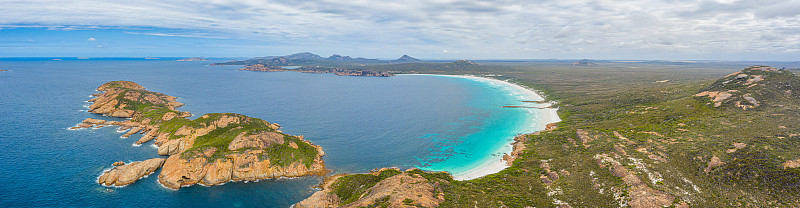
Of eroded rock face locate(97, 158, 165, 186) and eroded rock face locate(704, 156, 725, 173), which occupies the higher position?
eroded rock face locate(704, 156, 725, 173)

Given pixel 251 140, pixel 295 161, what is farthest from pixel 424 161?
pixel 251 140

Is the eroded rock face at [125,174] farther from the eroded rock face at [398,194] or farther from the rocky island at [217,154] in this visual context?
the eroded rock face at [398,194]

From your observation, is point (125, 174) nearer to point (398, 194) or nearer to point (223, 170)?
point (223, 170)

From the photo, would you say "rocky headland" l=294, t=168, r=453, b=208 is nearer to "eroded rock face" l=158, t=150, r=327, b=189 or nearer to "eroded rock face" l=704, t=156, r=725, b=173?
"eroded rock face" l=158, t=150, r=327, b=189

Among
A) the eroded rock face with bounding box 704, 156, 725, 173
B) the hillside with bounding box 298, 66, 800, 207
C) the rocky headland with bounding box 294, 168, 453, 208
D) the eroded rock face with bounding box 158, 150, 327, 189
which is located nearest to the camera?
the rocky headland with bounding box 294, 168, 453, 208

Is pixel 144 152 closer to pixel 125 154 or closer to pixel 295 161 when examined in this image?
pixel 125 154

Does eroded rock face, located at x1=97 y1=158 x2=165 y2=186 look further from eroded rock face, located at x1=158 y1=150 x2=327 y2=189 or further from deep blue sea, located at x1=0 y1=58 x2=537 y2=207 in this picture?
eroded rock face, located at x1=158 y1=150 x2=327 y2=189

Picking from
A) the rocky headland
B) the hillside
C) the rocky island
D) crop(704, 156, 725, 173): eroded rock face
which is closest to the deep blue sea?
the rocky island

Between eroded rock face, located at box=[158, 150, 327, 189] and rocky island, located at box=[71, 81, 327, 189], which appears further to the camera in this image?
rocky island, located at box=[71, 81, 327, 189]

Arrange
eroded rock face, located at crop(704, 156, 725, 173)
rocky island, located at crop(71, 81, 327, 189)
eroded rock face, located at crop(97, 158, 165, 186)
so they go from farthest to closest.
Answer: rocky island, located at crop(71, 81, 327, 189), eroded rock face, located at crop(97, 158, 165, 186), eroded rock face, located at crop(704, 156, 725, 173)
